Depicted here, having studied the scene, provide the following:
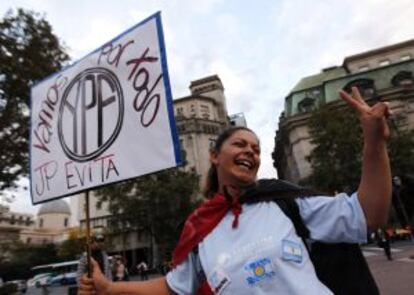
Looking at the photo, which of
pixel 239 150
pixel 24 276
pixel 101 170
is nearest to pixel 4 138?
pixel 101 170

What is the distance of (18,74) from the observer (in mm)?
14516

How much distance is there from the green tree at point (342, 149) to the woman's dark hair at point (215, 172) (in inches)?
1228

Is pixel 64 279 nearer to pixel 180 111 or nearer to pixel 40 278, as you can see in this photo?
pixel 40 278

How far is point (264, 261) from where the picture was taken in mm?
1733

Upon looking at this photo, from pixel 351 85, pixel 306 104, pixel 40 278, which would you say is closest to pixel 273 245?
pixel 351 85

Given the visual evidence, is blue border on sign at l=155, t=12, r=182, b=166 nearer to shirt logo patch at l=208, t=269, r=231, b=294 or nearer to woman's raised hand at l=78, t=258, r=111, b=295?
woman's raised hand at l=78, t=258, r=111, b=295

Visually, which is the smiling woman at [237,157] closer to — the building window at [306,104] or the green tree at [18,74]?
the green tree at [18,74]

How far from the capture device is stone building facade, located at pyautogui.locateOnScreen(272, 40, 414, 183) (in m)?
44.2

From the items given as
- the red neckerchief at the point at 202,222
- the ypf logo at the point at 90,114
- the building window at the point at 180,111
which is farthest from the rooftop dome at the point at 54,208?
the red neckerchief at the point at 202,222

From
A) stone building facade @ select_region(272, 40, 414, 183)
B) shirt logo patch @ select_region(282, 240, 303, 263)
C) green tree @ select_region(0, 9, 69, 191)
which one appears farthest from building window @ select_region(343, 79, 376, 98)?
shirt logo patch @ select_region(282, 240, 303, 263)

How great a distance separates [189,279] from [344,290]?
0.76 meters

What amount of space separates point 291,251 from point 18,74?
1467cm

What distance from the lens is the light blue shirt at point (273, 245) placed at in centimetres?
169

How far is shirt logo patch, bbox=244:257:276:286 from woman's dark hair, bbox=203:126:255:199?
84cm
